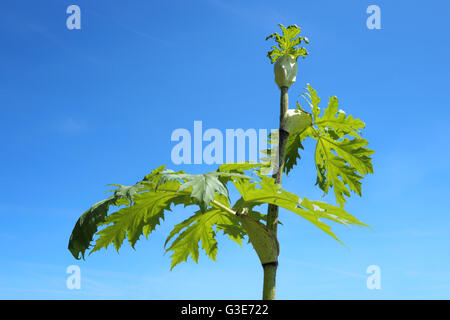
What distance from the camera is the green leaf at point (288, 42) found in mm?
4820

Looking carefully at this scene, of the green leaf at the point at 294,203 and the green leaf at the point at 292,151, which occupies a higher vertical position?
the green leaf at the point at 292,151

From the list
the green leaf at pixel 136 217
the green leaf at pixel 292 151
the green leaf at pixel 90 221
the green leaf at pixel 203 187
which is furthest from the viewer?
the green leaf at pixel 292 151

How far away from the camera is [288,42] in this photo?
191 inches

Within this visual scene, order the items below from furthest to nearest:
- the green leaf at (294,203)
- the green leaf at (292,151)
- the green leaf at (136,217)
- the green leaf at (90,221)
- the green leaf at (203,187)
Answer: the green leaf at (292,151) < the green leaf at (136,217) < the green leaf at (90,221) < the green leaf at (294,203) < the green leaf at (203,187)

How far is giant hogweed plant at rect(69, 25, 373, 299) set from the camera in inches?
140

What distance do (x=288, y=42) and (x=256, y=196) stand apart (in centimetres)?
213

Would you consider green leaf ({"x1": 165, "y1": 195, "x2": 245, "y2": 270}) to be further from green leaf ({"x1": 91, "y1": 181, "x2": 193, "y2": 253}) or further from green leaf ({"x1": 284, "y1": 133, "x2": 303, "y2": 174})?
green leaf ({"x1": 284, "y1": 133, "x2": 303, "y2": 174})

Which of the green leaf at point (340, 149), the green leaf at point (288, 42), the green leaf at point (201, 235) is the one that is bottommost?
the green leaf at point (201, 235)

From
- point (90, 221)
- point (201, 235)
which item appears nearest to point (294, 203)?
point (201, 235)

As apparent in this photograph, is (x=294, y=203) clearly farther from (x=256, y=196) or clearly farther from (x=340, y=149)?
(x=340, y=149)

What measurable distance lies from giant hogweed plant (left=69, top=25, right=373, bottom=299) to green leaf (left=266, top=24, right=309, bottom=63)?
0.01 meters

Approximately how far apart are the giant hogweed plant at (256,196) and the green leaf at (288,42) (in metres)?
0.01

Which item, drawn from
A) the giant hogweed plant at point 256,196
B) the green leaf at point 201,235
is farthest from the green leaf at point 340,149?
the green leaf at point 201,235

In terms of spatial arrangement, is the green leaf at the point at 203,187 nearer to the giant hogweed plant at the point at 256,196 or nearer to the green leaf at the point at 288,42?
the giant hogweed plant at the point at 256,196
